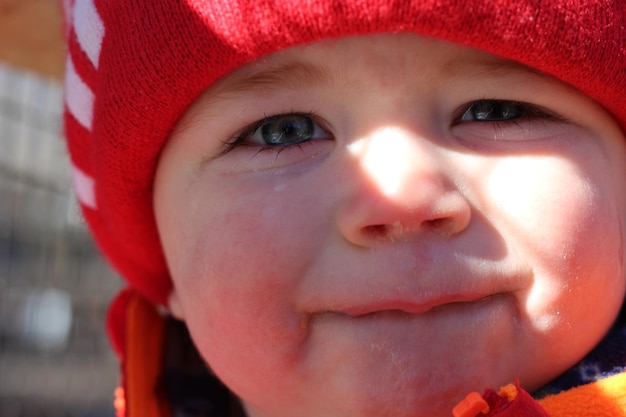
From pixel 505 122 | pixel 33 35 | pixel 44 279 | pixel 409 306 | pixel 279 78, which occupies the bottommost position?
pixel 409 306

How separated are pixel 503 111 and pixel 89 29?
2.20ft

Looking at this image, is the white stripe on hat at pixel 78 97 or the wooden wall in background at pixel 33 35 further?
the wooden wall in background at pixel 33 35

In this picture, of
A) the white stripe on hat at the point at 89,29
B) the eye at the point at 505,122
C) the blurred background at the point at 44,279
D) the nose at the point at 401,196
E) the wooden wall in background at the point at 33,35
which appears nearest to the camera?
the nose at the point at 401,196

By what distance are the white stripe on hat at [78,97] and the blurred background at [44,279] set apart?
2247 mm

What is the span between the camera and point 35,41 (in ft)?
6.73

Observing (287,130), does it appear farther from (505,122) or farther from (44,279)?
(44,279)

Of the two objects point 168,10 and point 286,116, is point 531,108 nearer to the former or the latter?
point 286,116

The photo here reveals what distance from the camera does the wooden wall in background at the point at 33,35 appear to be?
1928 mm

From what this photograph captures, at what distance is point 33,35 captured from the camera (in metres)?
2.03

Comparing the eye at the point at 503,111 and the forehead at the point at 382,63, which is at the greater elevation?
the forehead at the point at 382,63

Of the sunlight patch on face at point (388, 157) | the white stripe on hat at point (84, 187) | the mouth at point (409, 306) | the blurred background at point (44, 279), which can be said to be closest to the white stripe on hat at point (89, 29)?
the white stripe on hat at point (84, 187)

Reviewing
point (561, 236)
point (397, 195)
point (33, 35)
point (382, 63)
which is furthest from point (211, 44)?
point (33, 35)

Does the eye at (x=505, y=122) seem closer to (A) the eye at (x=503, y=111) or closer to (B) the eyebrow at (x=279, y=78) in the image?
(A) the eye at (x=503, y=111)

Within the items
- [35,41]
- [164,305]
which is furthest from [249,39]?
[35,41]
